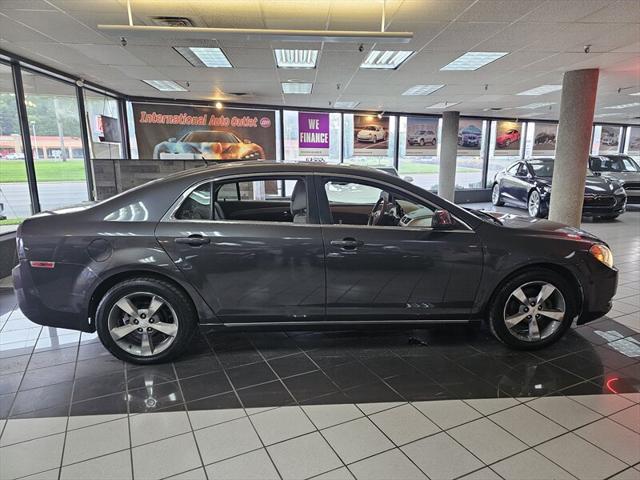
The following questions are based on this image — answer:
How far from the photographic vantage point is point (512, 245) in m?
3.01

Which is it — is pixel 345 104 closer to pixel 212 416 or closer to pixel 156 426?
pixel 212 416

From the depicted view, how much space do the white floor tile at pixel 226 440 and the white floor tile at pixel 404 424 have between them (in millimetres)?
685

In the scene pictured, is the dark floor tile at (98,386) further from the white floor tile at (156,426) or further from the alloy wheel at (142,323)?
the white floor tile at (156,426)

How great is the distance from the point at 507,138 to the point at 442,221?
13359 mm

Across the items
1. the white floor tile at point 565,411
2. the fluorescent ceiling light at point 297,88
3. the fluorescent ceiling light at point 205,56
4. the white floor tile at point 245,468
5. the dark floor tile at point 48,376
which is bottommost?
the white floor tile at point 565,411

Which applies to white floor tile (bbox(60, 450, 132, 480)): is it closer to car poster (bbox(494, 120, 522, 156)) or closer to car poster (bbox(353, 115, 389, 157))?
car poster (bbox(353, 115, 389, 157))

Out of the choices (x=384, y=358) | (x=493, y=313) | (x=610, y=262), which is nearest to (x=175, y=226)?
(x=384, y=358)

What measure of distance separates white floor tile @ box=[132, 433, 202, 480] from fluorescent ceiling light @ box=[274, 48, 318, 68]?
5007mm

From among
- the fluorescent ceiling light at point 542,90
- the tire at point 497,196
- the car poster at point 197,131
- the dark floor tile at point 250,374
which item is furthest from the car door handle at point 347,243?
the tire at point 497,196

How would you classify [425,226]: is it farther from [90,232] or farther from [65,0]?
[65,0]

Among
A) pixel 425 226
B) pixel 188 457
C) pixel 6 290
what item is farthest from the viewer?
pixel 6 290

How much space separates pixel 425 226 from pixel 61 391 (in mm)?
2665

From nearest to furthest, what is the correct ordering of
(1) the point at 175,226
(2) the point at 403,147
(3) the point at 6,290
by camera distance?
1. (1) the point at 175,226
2. (3) the point at 6,290
3. (2) the point at 403,147

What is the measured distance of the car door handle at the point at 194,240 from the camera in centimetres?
280
